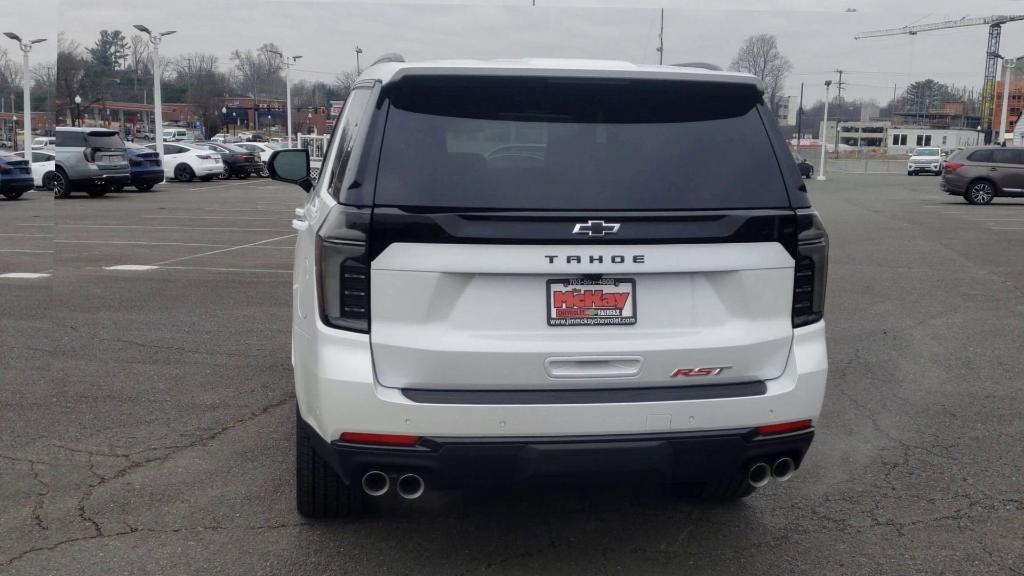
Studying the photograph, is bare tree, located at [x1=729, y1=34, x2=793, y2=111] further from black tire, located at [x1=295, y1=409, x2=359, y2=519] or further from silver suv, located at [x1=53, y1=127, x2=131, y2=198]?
black tire, located at [x1=295, y1=409, x2=359, y2=519]

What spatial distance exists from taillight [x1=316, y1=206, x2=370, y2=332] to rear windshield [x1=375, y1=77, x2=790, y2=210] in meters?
0.13

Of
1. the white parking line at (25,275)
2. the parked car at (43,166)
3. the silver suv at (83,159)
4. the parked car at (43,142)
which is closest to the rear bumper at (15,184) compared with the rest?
the silver suv at (83,159)

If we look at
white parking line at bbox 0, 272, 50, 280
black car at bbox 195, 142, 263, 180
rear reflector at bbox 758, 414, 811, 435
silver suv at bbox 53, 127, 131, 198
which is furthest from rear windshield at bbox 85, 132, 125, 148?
rear reflector at bbox 758, 414, 811, 435

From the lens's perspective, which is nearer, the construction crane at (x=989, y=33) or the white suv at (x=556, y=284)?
the white suv at (x=556, y=284)

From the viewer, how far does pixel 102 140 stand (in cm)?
2650

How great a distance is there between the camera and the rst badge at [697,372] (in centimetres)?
338

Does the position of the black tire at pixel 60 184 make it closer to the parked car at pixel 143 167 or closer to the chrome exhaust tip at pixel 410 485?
the parked car at pixel 143 167

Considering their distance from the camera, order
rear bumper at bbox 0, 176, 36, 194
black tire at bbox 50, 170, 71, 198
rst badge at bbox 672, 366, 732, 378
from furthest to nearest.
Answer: black tire at bbox 50, 170, 71, 198, rear bumper at bbox 0, 176, 36, 194, rst badge at bbox 672, 366, 732, 378

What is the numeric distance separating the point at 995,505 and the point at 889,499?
463 millimetres

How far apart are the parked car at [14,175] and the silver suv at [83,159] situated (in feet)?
2.68

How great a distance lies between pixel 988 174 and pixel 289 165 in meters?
26.0

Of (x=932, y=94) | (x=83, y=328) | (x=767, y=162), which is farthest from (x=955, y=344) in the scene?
(x=932, y=94)

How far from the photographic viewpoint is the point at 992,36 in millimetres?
124500

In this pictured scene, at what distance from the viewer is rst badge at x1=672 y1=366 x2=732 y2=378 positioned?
133 inches
